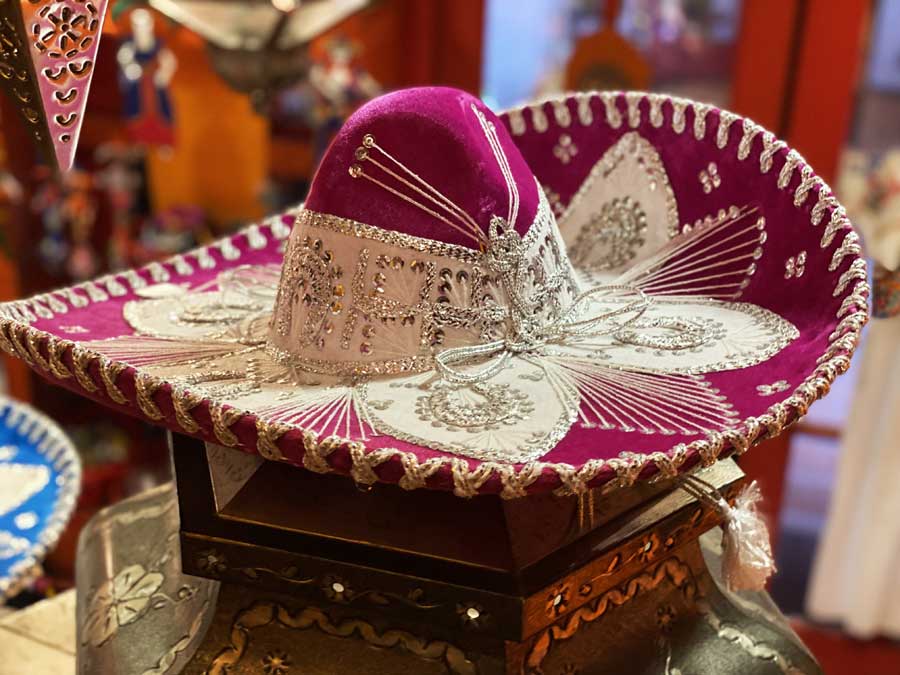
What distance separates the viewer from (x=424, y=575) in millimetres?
602

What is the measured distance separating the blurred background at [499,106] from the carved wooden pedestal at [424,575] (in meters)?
0.89

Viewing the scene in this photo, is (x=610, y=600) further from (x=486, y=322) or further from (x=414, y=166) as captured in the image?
(x=414, y=166)

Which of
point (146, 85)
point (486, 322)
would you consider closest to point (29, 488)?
point (486, 322)

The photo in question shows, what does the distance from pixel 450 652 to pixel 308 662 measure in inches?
3.8

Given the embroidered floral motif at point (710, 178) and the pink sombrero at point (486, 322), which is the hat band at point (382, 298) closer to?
the pink sombrero at point (486, 322)

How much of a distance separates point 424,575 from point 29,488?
0.63 metres

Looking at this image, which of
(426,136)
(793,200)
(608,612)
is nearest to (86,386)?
(426,136)

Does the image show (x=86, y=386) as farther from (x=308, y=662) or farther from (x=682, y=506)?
(x=682, y=506)

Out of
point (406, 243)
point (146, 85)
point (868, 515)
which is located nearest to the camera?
point (406, 243)

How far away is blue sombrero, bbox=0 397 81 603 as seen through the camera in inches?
36.4

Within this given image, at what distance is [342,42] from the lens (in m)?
1.65

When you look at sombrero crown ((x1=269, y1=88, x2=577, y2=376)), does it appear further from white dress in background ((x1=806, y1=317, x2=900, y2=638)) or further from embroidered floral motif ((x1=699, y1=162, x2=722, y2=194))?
white dress in background ((x1=806, y1=317, x2=900, y2=638))

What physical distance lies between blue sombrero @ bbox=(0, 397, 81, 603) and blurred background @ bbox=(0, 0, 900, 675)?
0.57 metres

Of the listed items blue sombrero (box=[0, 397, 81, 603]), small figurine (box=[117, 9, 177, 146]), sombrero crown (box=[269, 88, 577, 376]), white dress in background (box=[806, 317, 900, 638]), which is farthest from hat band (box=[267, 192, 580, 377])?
white dress in background (box=[806, 317, 900, 638])
